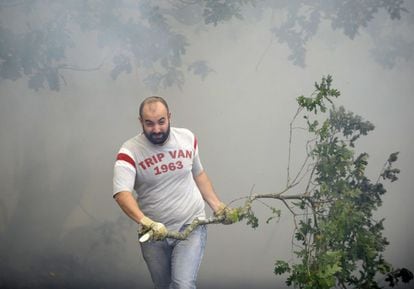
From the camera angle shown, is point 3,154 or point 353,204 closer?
point 353,204

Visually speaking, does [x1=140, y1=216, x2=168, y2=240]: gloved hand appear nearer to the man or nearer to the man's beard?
the man

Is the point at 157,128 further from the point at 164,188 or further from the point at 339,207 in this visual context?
the point at 339,207

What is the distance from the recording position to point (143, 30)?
4.23 meters

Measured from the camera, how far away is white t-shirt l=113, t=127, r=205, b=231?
2.96m

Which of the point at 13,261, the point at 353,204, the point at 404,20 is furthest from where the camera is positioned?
the point at 13,261

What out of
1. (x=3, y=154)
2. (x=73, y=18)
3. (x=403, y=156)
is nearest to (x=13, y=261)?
(x=3, y=154)

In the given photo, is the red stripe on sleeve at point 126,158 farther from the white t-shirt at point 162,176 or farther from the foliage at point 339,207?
the foliage at point 339,207

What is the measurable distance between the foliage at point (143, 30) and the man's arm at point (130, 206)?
5.39 ft

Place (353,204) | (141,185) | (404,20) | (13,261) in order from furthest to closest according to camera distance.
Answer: (13,261) < (404,20) < (353,204) < (141,185)

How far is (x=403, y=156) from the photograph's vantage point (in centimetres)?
427

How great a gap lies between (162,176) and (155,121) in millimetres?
321

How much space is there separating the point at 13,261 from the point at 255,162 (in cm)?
230

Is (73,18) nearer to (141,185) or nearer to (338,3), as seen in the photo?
(141,185)

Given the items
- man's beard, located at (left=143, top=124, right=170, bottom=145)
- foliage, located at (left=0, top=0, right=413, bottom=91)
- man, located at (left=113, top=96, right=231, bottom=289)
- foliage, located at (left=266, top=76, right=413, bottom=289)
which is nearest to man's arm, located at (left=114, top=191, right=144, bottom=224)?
man, located at (left=113, top=96, right=231, bottom=289)
